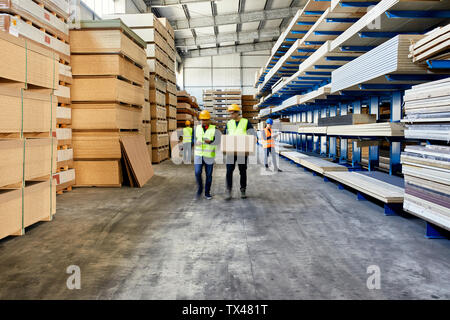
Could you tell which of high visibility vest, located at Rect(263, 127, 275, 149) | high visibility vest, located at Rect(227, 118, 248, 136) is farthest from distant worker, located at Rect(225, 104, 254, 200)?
high visibility vest, located at Rect(263, 127, 275, 149)

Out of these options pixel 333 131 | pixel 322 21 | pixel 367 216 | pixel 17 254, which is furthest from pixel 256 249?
pixel 322 21

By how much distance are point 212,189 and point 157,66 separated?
6.10m

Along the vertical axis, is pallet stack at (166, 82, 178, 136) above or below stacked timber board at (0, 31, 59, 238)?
above

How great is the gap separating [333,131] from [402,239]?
3.12 m

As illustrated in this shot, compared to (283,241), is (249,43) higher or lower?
higher

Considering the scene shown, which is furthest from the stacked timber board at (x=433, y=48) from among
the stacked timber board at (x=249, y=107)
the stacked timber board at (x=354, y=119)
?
the stacked timber board at (x=249, y=107)

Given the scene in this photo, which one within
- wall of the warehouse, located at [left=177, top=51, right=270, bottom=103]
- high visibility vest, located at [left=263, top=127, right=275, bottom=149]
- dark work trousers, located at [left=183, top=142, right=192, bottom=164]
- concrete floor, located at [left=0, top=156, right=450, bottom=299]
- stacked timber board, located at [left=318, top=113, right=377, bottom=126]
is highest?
wall of the warehouse, located at [left=177, top=51, right=270, bottom=103]

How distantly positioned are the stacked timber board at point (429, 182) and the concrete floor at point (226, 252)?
34 cm

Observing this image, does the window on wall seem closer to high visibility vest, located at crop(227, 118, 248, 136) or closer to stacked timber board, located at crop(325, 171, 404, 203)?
high visibility vest, located at crop(227, 118, 248, 136)

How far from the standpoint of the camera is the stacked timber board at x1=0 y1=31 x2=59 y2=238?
3514mm

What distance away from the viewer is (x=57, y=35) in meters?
6.10

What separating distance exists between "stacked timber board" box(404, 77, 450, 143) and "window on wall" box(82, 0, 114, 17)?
1087 cm
